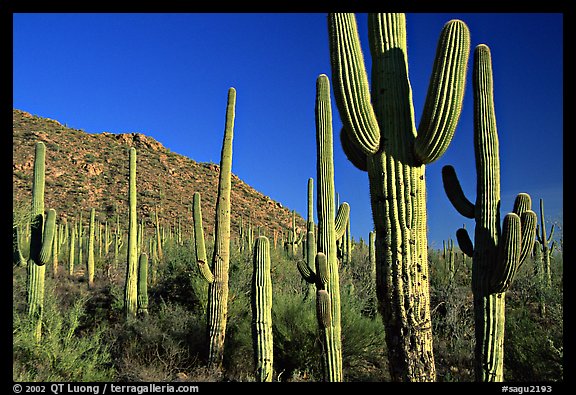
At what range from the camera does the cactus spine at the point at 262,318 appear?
29.9ft

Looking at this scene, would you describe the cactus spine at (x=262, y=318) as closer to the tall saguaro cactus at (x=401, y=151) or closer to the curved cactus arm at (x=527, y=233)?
the tall saguaro cactus at (x=401, y=151)

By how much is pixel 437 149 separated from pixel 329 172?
11.6ft

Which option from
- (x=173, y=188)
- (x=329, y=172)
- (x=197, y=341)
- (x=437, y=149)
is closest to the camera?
(x=437, y=149)

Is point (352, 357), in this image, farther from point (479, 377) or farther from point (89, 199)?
point (89, 199)

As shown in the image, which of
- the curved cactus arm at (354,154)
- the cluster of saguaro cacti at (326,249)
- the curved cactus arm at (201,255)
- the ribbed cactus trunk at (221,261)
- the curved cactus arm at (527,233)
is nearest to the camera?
the curved cactus arm at (527,233)

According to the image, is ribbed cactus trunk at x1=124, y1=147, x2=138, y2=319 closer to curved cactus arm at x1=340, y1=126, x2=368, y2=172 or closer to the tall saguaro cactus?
curved cactus arm at x1=340, y1=126, x2=368, y2=172

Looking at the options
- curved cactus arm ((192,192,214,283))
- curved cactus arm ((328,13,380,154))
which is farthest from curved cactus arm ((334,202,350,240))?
curved cactus arm ((192,192,214,283))

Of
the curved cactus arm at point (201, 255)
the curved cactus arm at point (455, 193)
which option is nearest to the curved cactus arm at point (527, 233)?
the curved cactus arm at point (455, 193)

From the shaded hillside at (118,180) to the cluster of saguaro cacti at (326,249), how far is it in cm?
3054

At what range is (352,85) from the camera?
5.86 meters

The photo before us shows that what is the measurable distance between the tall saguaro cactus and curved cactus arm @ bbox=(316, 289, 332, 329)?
214 cm

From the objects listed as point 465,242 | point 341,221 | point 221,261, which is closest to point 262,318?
point 341,221
